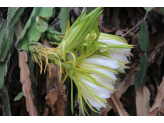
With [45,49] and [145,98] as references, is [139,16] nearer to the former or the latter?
[145,98]

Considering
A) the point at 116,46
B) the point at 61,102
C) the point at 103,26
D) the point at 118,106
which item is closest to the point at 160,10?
the point at 103,26

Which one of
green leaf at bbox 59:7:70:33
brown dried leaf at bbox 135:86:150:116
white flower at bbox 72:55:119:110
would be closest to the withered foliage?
brown dried leaf at bbox 135:86:150:116

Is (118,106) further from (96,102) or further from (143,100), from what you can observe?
(96,102)

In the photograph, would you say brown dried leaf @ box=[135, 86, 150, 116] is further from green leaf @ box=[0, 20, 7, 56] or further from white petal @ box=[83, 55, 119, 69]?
green leaf @ box=[0, 20, 7, 56]

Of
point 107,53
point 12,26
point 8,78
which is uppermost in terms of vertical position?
point 12,26

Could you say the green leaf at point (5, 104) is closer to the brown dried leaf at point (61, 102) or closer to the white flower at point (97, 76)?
the brown dried leaf at point (61, 102)

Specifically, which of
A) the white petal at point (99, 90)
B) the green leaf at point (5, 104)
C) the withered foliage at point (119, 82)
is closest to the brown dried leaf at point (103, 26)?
the withered foliage at point (119, 82)
